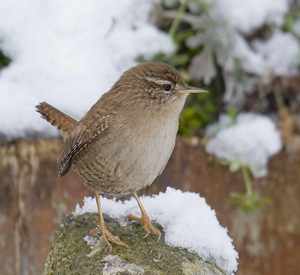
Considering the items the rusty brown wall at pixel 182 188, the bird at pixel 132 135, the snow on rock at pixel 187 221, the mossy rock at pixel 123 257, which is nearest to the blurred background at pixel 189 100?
the rusty brown wall at pixel 182 188

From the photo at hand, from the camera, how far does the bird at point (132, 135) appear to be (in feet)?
13.7

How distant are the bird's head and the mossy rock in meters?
0.55

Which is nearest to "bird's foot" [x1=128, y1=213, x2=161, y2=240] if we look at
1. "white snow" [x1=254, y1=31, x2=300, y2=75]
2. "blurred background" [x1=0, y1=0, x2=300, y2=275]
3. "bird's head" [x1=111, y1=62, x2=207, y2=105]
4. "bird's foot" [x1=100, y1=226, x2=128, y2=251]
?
"bird's foot" [x1=100, y1=226, x2=128, y2=251]

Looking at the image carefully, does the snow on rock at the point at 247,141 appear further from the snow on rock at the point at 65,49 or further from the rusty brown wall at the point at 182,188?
the snow on rock at the point at 65,49

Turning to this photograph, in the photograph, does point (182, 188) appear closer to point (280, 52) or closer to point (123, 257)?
point (280, 52)

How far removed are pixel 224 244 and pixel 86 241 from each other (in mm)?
559

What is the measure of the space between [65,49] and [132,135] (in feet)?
6.47

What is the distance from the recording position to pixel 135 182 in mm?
4242

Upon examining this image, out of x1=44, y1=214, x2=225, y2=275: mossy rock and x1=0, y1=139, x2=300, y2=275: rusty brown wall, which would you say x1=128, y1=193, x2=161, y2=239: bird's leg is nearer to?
x1=44, y1=214, x2=225, y2=275: mossy rock

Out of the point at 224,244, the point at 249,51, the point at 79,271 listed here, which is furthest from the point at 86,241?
the point at 249,51

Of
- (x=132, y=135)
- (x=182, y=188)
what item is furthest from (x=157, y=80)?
(x=182, y=188)

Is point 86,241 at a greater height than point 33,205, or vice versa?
point 86,241

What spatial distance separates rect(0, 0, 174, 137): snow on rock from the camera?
5.71m

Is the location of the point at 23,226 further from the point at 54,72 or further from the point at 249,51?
the point at 249,51
